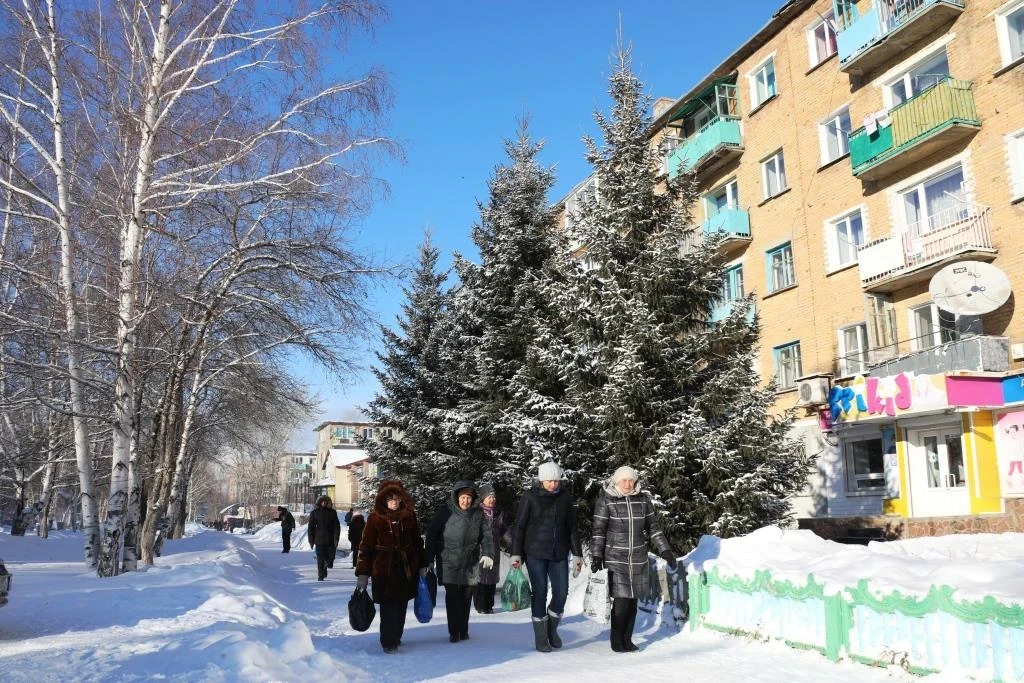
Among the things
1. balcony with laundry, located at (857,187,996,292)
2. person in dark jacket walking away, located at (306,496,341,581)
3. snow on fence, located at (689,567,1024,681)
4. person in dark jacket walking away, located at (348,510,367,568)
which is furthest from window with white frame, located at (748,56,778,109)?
snow on fence, located at (689,567,1024,681)

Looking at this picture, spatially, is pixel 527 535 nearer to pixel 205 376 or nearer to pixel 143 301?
pixel 143 301

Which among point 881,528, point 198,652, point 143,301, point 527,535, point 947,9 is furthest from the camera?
point 947,9

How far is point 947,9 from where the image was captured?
1964cm

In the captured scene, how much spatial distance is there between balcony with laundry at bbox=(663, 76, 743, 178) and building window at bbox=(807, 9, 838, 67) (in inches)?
134

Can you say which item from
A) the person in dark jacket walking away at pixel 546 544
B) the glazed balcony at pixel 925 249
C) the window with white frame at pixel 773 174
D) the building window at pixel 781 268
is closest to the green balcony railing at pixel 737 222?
the window with white frame at pixel 773 174

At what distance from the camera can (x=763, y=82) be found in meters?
27.3

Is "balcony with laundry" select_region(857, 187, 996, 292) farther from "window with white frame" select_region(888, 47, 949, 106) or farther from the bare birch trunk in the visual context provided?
the bare birch trunk

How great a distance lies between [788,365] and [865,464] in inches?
152

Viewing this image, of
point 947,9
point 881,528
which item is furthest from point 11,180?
point 947,9

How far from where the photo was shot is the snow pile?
17.9 ft

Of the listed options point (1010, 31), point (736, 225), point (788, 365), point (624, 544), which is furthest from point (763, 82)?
point (624, 544)

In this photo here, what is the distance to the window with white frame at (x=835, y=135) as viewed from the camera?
926 inches

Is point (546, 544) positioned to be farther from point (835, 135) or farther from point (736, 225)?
point (736, 225)

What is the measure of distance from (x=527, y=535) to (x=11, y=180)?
10923 millimetres
